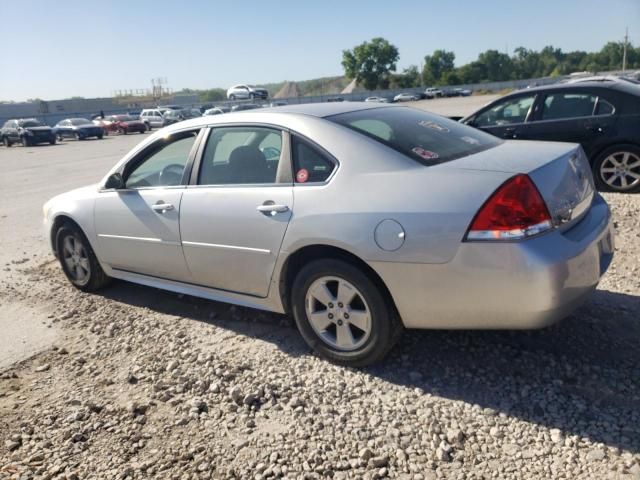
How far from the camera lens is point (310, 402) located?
3.15 meters

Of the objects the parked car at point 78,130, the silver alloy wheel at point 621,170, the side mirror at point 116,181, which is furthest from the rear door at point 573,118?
the parked car at point 78,130

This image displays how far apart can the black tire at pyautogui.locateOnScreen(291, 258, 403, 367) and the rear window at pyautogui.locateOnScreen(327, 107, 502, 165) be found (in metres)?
0.78

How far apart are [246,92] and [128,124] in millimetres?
24409

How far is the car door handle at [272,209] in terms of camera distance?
344 centimetres

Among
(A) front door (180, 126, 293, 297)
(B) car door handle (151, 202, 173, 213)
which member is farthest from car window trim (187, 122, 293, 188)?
(B) car door handle (151, 202, 173, 213)

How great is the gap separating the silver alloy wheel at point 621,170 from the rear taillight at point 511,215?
17.0 feet

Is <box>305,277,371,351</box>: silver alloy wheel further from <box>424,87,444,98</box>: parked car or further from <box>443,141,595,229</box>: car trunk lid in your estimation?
<box>424,87,444,98</box>: parked car

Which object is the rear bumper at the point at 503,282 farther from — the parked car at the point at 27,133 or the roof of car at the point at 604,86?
the parked car at the point at 27,133

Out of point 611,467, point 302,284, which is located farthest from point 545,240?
point 302,284

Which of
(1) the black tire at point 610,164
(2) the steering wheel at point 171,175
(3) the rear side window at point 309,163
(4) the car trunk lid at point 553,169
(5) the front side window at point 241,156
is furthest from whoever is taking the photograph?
(1) the black tire at point 610,164

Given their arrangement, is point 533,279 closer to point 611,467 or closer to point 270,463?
point 611,467

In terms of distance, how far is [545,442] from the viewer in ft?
8.68

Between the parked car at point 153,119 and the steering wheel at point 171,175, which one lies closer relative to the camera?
the steering wheel at point 171,175

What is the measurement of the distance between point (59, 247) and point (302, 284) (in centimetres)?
306
